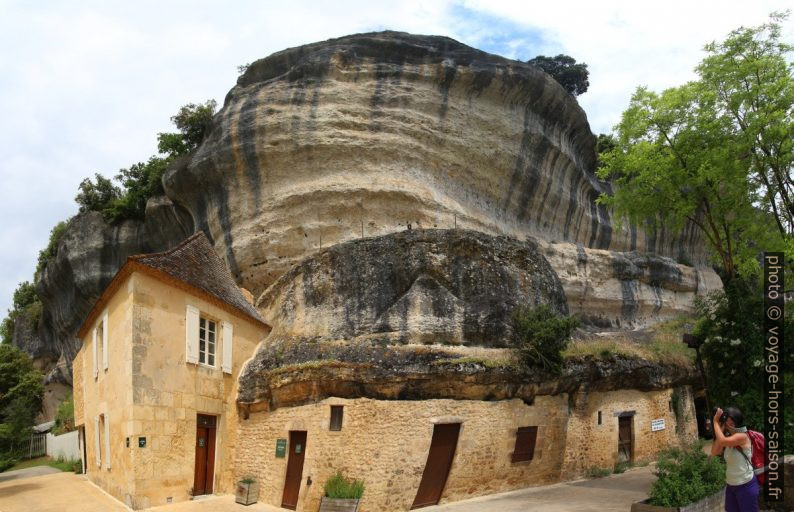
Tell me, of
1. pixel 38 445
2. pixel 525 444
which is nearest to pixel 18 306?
pixel 38 445

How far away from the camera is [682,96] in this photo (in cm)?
1352

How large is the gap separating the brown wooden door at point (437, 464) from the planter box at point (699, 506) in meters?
4.08

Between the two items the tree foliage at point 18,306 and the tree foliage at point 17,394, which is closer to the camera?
the tree foliage at point 17,394

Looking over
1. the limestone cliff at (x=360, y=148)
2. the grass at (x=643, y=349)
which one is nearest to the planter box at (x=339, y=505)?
the grass at (x=643, y=349)

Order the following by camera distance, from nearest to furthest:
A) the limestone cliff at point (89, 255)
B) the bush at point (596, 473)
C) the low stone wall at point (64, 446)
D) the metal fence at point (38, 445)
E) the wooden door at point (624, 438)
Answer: the bush at point (596, 473) → the wooden door at point (624, 438) → the low stone wall at point (64, 446) → the limestone cliff at point (89, 255) → the metal fence at point (38, 445)

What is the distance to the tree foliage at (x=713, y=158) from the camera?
12.6 metres

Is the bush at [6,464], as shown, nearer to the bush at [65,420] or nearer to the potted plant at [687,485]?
the bush at [65,420]

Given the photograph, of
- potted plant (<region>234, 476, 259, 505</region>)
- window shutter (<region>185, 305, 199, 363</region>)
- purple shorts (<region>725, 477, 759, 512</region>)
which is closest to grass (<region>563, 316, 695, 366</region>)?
potted plant (<region>234, 476, 259, 505</region>)

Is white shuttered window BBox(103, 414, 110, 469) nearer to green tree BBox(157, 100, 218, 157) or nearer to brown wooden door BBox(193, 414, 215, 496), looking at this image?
brown wooden door BBox(193, 414, 215, 496)

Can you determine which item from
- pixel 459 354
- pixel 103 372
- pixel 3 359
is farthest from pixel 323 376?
pixel 3 359

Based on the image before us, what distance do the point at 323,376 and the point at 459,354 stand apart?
276cm

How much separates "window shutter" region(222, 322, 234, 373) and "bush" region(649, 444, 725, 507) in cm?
910

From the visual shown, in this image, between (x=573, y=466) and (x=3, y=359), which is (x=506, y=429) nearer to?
(x=573, y=466)

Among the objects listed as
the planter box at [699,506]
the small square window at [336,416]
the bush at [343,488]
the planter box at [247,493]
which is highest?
the small square window at [336,416]
